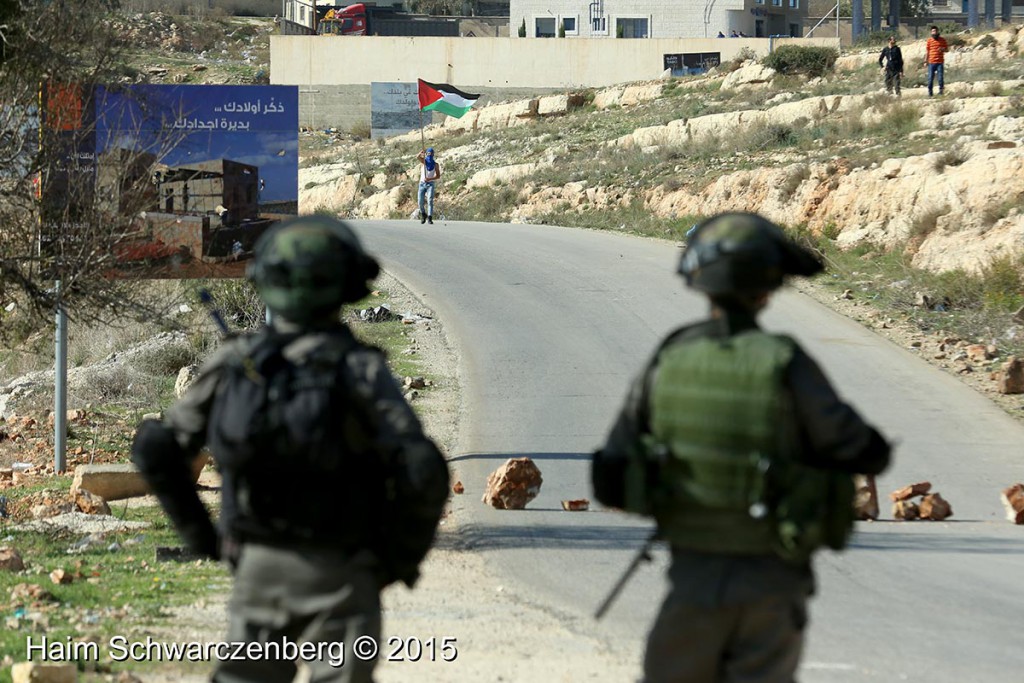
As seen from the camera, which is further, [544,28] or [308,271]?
[544,28]

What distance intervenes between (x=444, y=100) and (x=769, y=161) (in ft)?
84.3

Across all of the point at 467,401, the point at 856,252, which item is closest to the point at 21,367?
the point at 467,401

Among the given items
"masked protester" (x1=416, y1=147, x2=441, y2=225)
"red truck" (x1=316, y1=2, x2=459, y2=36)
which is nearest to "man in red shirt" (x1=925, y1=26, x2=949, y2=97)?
"masked protester" (x1=416, y1=147, x2=441, y2=225)

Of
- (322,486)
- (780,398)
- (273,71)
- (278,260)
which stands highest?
(273,71)

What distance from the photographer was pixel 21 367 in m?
18.4

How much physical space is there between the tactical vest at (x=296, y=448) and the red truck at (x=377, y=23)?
77440 mm

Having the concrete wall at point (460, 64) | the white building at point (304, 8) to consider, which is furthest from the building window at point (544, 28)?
the white building at point (304, 8)

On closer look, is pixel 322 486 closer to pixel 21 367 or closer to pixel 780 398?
pixel 780 398

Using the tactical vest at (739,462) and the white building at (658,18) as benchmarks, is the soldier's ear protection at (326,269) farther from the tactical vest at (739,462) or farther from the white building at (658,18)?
the white building at (658,18)

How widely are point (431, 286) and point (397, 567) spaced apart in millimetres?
17288

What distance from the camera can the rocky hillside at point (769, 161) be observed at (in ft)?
71.8

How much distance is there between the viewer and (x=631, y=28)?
7350 centimetres

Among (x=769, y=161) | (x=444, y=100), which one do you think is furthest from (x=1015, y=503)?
(x=444, y=100)

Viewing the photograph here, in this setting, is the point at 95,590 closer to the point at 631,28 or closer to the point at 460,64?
the point at 460,64
